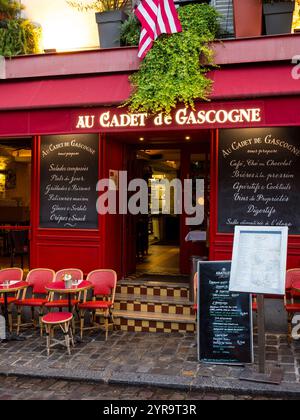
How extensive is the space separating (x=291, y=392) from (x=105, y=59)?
19.4 feet

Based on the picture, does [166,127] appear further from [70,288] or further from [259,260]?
[70,288]

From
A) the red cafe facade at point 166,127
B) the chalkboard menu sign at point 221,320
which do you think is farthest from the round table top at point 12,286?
the chalkboard menu sign at point 221,320

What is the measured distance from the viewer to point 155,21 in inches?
292

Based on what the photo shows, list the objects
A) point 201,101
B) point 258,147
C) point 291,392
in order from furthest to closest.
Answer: point 258,147
point 201,101
point 291,392

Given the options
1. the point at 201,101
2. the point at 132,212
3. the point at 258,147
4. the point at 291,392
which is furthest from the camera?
the point at 132,212

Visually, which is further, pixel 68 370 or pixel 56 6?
pixel 56 6

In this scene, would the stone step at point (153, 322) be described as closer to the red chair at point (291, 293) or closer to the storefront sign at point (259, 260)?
the red chair at point (291, 293)

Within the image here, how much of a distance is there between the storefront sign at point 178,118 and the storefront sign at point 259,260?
1.75 meters

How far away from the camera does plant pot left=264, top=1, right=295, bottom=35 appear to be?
760cm

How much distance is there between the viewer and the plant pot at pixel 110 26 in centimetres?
839

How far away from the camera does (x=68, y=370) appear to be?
6.18 m

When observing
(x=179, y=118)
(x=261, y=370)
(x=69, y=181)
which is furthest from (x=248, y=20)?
(x=261, y=370)
